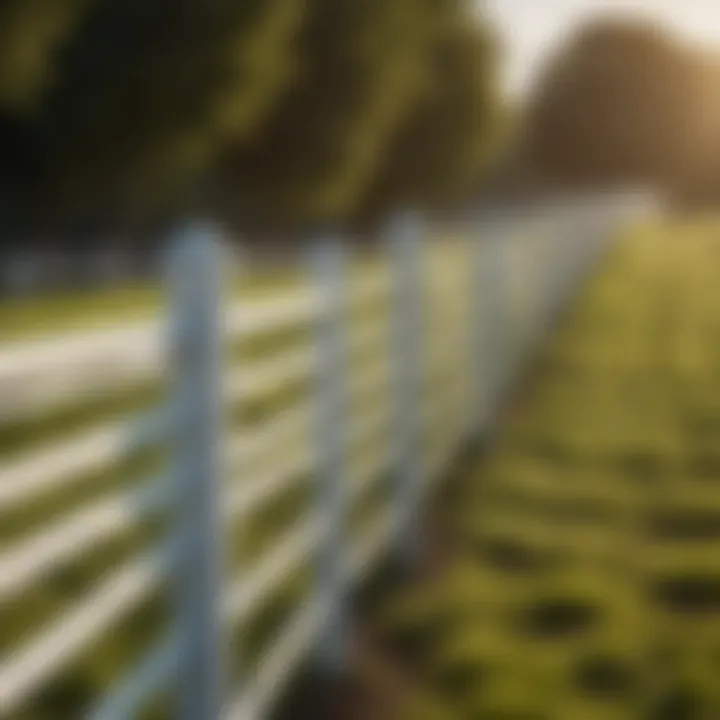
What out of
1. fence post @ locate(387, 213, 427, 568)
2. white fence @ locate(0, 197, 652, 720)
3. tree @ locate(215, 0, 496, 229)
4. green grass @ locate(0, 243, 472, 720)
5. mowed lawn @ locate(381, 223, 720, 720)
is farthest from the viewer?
tree @ locate(215, 0, 496, 229)

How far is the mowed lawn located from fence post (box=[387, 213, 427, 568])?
0.27 m

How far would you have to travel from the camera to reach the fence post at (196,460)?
4.36 meters

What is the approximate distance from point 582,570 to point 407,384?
161 cm

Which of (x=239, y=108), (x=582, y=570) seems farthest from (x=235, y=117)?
(x=582, y=570)

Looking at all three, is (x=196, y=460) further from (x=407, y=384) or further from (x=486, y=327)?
(x=486, y=327)

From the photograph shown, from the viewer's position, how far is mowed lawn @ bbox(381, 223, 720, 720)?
575cm

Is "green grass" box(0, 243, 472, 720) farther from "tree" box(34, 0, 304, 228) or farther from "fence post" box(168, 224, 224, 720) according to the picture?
"tree" box(34, 0, 304, 228)

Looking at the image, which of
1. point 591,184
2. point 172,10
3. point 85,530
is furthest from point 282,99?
point 591,184

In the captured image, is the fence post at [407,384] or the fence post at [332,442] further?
the fence post at [407,384]

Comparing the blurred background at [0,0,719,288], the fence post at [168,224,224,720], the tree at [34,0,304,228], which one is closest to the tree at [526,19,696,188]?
the blurred background at [0,0,719,288]

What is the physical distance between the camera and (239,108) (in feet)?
78.6

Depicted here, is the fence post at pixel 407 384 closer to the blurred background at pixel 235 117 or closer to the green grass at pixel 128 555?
the green grass at pixel 128 555

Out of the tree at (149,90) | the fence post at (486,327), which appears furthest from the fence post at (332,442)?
the tree at (149,90)

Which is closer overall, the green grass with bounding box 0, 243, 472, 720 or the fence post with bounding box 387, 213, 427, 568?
the green grass with bounding box 0, 243, 472, 720
